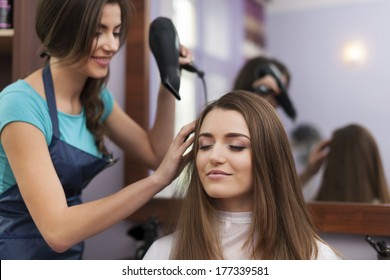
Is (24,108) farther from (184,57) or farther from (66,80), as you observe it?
(184,57)

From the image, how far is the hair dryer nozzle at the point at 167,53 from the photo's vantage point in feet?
3.79

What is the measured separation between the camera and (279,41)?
1.97 m

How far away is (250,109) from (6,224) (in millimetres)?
671

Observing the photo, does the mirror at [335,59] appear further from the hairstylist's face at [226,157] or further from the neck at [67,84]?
the neck at [67,84]

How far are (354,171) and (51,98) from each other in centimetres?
104

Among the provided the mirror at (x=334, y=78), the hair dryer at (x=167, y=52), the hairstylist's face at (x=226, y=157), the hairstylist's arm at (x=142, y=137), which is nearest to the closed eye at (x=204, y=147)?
the hairstylist's face at (x=226, y=157)

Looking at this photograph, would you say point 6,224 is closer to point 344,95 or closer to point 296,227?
point 296,227

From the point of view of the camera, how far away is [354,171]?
154 cm

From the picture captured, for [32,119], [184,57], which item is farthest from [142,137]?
[32,119]

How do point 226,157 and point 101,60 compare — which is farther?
point 101,60

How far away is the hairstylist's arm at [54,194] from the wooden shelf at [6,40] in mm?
439

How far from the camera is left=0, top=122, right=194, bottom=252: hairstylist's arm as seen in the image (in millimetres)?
964

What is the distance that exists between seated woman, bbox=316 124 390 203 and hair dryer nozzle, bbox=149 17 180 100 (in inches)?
27.4
